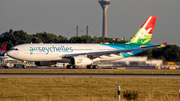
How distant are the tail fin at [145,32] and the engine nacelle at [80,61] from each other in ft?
43.0

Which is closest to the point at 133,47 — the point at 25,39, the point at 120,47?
the point at 120,47

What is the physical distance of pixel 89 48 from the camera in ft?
196

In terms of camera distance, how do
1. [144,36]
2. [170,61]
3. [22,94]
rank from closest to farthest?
1. [22,94]
2. [144,36]
3. [170,61]

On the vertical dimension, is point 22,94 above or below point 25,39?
below

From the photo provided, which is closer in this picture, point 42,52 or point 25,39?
point 42,52

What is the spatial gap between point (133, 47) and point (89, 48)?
936 cm

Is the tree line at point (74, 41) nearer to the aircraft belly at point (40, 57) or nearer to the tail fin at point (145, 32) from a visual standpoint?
the tail fin at point (145, 32)

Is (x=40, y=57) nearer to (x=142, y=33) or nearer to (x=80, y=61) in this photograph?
(x=80, y=61)

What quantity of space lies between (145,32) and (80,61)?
58.7 feet

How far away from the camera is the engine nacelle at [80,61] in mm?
54250

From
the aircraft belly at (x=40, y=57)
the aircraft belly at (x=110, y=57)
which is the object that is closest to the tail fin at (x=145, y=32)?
the aircraft belly at (x=110, y=57)

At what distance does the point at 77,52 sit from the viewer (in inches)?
2295

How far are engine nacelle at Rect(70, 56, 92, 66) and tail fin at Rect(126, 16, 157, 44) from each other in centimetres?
1312

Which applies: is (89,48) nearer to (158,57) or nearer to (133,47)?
(133,47)
